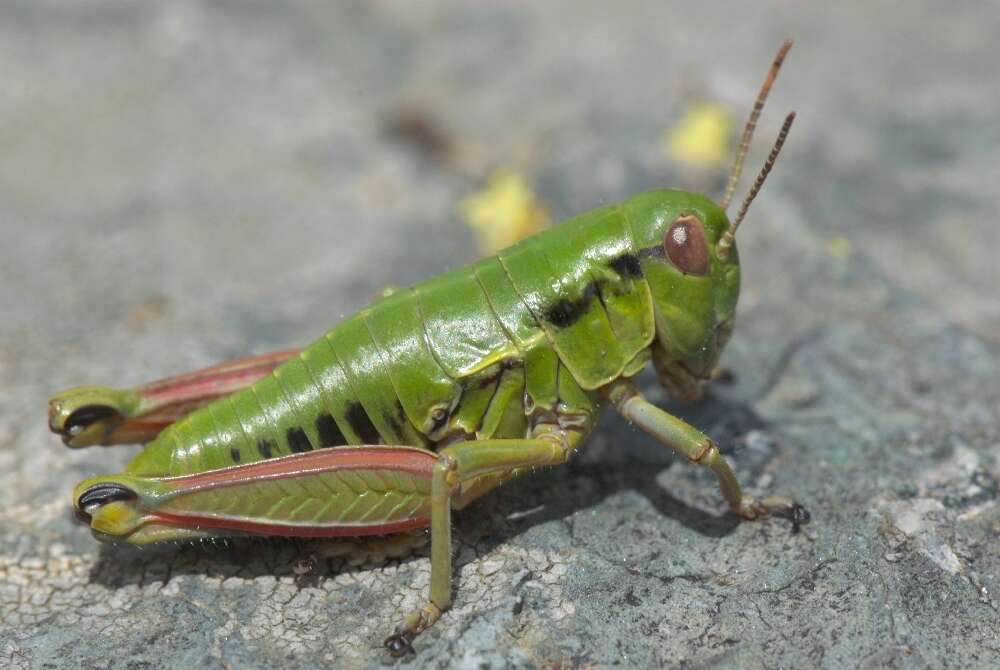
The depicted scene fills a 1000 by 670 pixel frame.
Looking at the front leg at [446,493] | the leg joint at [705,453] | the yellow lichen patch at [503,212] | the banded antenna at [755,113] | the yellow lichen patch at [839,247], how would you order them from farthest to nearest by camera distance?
the yellow lichen patch at [503,212] < the yellow lichen patch at [839,247] < the leg joint at [705,453] < the banded antenna at [755,113] < the front leg at [446,493]

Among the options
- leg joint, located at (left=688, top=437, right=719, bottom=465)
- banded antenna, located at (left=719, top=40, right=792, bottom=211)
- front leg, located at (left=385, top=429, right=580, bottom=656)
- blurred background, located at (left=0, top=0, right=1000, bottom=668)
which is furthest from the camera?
leg joint, located at (left=688, top=437, right=719, bottom=465)

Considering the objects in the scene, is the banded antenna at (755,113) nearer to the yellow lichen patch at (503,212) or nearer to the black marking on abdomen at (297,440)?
the black marking on abdomen at (297,440)

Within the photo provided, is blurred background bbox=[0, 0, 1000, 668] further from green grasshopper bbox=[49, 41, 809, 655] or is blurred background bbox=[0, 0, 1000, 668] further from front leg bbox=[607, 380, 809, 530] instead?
green grasshopper bbox=[49, 41, 809, 655]

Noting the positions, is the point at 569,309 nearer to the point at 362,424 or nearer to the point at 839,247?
the point at 362,424

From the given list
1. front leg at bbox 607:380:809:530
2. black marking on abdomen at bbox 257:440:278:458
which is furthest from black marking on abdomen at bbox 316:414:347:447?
front leg at bbox 607:380:809:530

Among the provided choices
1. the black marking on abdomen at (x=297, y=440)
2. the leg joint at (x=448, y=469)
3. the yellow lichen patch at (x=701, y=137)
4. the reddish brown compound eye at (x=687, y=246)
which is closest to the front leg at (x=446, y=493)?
the leg joint at (x=448, y=469)

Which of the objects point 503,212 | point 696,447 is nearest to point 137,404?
point 696,447

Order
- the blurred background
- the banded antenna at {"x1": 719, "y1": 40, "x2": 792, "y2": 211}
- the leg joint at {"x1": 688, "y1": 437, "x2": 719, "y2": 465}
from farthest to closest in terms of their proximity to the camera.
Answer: the leg joint at {"x1": 688, "y1": 437, "x2": 719, "y2": 465} < the banded antenna at {"x1": 719, "y1": 40, "x2": 792, "y2": 211} < the blurred background

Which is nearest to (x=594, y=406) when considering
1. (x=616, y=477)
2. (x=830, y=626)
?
(x=616, y=477)
